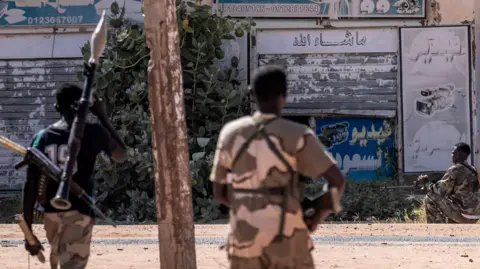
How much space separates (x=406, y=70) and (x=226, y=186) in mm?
13039

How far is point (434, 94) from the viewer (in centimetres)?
1698

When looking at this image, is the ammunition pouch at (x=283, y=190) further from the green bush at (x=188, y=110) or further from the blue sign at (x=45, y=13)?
the blue sign at (x=45, y=13)

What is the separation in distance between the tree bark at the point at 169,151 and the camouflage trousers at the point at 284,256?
2.46 metres

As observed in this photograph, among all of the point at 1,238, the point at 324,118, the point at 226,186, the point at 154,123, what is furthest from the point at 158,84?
the point at 324,118

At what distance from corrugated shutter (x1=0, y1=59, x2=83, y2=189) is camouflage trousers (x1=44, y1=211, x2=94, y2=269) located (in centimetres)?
1203

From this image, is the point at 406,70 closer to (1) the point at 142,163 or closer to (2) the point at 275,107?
(1) the point at 142,163

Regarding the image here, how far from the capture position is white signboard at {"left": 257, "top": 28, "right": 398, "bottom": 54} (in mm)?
16969

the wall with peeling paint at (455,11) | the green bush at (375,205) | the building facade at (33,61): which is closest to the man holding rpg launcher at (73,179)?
the green bush at (375,205)

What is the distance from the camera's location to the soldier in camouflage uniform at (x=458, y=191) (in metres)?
12.7

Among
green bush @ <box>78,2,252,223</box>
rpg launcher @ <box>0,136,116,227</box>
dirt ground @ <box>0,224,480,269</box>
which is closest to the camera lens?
rpg launcher @ <box>0,136,116,227</box>

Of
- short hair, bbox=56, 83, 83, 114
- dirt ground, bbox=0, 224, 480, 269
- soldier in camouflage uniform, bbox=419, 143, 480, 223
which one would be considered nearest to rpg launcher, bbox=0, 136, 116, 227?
short hair, bbox=56, 83, 83, 114

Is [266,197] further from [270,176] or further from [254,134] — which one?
[254,134]

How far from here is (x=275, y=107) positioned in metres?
4.25

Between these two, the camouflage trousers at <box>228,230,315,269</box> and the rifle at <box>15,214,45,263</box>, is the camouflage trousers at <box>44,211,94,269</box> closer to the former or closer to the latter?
the rifle at <box>15,214,45,263</box>
